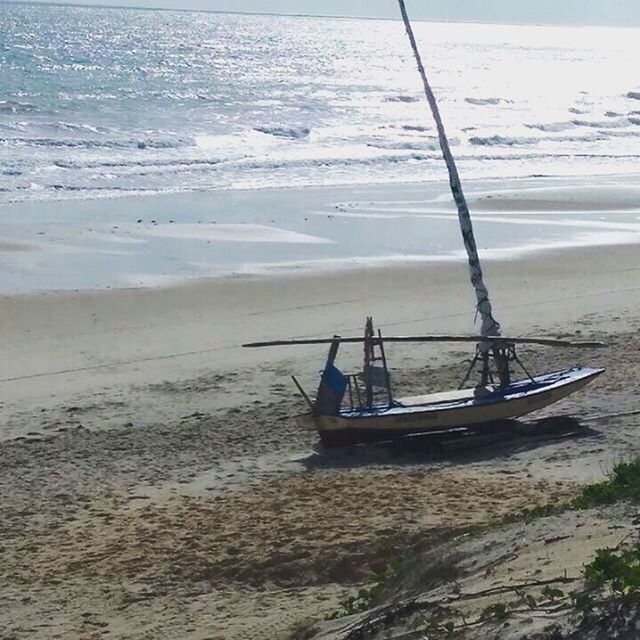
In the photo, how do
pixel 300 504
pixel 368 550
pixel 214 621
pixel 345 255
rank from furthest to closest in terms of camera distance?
pixel 345 255 < pixel 300 504 < pixel 368 550 < pixel 214 621

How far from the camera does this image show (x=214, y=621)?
27.3 feet


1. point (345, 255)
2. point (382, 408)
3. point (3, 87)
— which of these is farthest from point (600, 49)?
point (382, 408)

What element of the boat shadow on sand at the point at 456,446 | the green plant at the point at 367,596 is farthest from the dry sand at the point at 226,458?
the green plant at the point at 367,596

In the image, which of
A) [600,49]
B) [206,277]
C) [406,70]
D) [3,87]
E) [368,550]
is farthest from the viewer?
[600,49]

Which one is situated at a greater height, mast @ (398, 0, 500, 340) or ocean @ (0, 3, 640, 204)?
ocean @ (0, 3, 640, 204)

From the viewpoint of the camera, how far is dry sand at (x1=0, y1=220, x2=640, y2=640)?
29.7 feet

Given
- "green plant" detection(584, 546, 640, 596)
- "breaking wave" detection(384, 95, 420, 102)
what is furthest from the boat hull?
"breaking wave" detection(384, 95, 420, 102)

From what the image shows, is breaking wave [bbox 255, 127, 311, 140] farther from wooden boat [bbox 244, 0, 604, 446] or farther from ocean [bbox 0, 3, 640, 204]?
wooden boat [bbox 244, 0, 604, 446]

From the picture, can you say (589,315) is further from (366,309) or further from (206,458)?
(206,458)

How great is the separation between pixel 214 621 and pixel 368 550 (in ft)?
4.70

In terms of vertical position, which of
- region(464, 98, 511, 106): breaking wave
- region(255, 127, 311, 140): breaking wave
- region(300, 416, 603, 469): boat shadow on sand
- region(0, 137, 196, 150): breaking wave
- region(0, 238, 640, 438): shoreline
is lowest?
region(300, 416, 603, 469): boat shadow on sand

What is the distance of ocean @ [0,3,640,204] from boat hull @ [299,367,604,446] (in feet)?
66.7

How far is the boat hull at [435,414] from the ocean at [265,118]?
20.3m

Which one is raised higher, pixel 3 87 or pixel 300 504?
pixel 3 87
